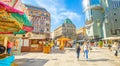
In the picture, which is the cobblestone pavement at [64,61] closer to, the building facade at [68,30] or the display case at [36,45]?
the display case at [36,45]

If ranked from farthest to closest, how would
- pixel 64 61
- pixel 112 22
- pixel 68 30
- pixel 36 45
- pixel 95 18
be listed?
1. pixel 68 30
2. pixel 95 18
3. pixel 112 22
4. pixel 36 45
5. pixel 64 61

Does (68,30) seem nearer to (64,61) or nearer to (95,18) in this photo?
(95,18)

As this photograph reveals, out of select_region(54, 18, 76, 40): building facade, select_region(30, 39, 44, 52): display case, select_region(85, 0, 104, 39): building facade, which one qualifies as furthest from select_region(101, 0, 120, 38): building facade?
A: select_region(54, 18, 76, 40): building facade

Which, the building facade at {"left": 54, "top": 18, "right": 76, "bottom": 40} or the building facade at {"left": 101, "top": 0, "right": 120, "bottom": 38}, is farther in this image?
the building facade at {"left": 54, "top": 18, "right": 76, "bottom": 40}

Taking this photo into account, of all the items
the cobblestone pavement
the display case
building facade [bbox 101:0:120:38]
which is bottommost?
the cobblestone pavement

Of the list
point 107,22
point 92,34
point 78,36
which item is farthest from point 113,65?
point 78,36

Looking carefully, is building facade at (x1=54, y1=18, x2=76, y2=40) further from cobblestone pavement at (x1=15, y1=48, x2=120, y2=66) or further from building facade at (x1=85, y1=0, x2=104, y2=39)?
cobblestone pavement at (x1=15, y1=48, x2=120, y2=66)

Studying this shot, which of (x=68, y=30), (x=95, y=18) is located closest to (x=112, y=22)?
(x=95, y=18)

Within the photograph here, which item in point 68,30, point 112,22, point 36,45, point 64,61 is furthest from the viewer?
point 68,30

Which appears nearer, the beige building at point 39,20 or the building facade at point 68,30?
the beige building at point 39,20

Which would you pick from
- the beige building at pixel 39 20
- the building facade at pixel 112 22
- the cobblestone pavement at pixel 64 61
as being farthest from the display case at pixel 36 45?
the beige building at pixel 39 20

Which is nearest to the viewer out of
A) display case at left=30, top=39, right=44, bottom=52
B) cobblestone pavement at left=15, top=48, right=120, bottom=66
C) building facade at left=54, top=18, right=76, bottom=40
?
cobblestone pavement at left=15, top=48, right=120, bottom=66

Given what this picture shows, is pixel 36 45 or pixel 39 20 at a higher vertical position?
pixel 39 20

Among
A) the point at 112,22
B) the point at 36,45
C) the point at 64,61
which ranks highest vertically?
the point at 112,22
